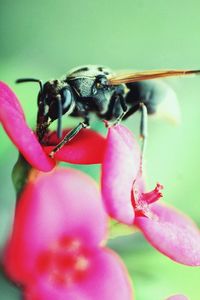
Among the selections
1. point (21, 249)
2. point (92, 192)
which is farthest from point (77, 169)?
point (21, 249)

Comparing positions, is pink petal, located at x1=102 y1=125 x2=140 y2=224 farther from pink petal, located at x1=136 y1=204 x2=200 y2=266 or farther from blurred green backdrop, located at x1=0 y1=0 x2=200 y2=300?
blurred green backdrop, located at x1=0 y1=0 x2=200 y2=300

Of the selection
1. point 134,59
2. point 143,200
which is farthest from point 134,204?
point 134,59

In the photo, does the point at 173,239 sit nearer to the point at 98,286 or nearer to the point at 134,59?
the point at 98,286

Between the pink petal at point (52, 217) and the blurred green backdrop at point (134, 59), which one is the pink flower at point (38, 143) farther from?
the blurred green backdrop at point (134, 59)

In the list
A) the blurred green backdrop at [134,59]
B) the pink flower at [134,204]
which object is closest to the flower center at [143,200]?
the pink flower at [134,204]

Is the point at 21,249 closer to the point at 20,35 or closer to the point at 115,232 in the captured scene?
the point at 115,232

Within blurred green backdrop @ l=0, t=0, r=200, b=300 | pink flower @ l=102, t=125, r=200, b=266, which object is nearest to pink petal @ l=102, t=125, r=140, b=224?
pink flower @ l=102, t=125, r=200, b=266

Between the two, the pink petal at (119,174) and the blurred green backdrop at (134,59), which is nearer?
the pink petal at (119,174)
